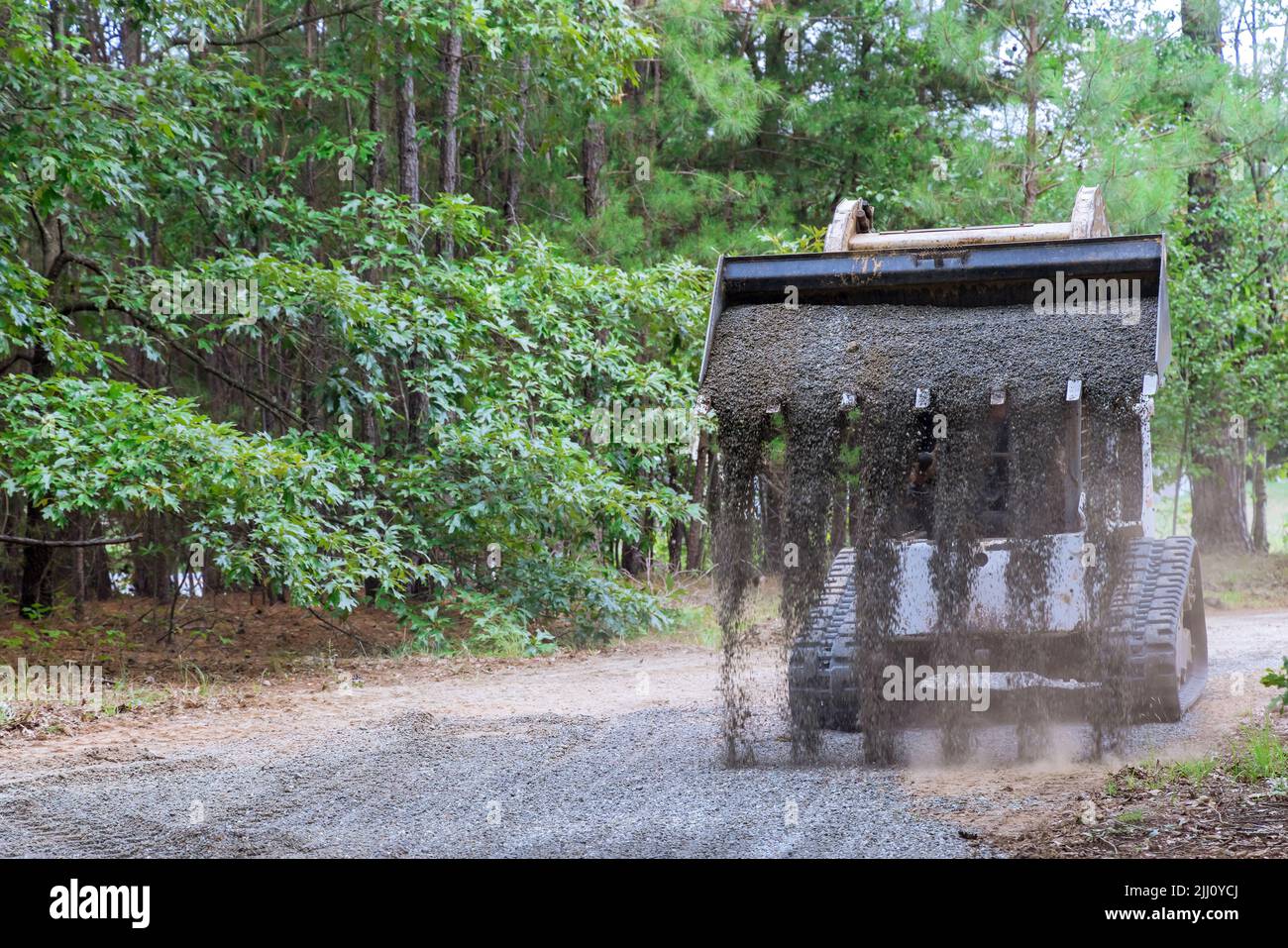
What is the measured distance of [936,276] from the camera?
21.7ft

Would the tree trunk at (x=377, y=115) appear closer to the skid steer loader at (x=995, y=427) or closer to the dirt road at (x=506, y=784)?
the dirt road at (x=506, y=784)

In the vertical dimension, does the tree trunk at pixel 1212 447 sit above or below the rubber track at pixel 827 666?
above

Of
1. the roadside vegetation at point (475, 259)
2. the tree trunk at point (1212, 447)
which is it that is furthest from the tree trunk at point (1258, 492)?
the roadside vegetation at point (475, 259)

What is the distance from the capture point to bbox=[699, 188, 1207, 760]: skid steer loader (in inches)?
242

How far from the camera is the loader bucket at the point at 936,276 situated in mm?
6246

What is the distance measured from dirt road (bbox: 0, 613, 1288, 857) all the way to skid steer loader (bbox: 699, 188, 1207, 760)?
1.40ft

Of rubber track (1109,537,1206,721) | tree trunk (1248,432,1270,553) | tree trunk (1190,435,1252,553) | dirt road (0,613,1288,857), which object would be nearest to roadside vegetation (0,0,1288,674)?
tree trunk (1190,435,1252,553)

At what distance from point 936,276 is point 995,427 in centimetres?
82

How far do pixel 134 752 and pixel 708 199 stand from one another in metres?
12.0

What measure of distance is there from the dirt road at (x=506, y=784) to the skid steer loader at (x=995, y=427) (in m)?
0.43

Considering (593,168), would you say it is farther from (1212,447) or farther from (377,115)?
(1212,447)

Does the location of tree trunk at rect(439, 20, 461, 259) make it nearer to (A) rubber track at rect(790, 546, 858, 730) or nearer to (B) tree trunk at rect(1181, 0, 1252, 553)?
(A) rubber track at rect(790, 546, 858, 730)
